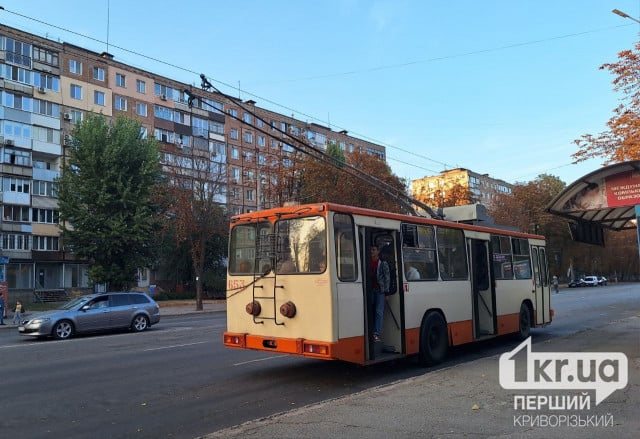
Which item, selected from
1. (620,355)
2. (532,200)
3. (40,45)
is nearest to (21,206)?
(40,45)

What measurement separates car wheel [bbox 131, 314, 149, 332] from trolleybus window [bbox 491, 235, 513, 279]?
13.6 m

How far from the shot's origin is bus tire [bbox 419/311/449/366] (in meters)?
10.2

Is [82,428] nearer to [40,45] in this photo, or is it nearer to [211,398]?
[211,398]

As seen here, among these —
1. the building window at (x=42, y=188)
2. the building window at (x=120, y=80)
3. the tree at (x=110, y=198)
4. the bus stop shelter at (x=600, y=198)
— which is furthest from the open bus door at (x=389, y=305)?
the building window at (x=120, y=80)

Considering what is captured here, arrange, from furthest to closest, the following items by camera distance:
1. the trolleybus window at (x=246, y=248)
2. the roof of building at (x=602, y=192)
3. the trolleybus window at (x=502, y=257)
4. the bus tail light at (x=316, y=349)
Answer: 1. the trolleybus window at (x=502, y=257)
2. the roof of building at (x=602, y=192)
3. the trolleybus window at (x=246, y=248)
4. the bus tail light at (x=316, y=349)

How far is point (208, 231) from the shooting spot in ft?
119

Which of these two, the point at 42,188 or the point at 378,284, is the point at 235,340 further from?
the point at 42,188

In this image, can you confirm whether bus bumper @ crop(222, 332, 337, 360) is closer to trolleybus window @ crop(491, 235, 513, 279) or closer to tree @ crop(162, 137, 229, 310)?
trolleybus window @ crop(491, 235, 513, 279)

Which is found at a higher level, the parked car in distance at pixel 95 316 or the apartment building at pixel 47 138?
the apartment building at pixel 47 138

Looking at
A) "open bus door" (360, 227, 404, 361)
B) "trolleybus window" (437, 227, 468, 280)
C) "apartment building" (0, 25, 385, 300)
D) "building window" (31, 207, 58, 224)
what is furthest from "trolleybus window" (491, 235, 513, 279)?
"building window" (31, 207, 58, 224)

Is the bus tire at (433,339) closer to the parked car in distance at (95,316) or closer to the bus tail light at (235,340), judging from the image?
the bus tail light at (235,340)

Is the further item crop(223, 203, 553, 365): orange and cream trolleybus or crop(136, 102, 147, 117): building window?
crop(136, 102, 147, 117): building window

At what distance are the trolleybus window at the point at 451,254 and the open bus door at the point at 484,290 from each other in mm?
612

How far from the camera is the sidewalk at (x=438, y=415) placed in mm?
5488
